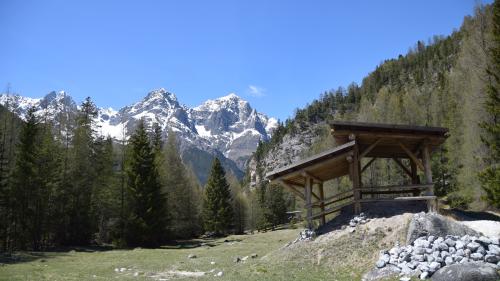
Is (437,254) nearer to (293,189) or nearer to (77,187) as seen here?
(293,189)

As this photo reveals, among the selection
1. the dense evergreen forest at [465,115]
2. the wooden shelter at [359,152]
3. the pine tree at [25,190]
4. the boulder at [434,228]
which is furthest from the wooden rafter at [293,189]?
the pine tree at [25,190]

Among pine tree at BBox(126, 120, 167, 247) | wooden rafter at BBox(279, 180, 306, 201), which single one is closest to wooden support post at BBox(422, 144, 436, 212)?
wooden rafter at BBox(279, 180, 306, 201)

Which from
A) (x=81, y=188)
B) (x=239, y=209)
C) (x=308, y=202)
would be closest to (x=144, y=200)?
(x=81, y=188)

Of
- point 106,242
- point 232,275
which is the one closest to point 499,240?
point 232,275

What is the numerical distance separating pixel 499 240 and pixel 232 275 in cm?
1036

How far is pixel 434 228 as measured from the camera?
1538 cm

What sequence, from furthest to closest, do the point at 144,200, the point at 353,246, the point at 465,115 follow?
the point at 144,200 < the point at 465,115 < the point at 353,246

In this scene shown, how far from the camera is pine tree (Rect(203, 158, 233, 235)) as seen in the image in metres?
66.6

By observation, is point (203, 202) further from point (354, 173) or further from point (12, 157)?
point (354, 173)

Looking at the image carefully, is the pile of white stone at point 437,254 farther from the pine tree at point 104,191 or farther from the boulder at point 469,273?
the pine tree at point 104,191

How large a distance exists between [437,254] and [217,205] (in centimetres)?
5614

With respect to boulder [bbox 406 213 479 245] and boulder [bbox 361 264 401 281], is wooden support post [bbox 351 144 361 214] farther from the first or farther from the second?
boulder [bbox 361 264 401 281]

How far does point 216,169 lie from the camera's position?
70.2m

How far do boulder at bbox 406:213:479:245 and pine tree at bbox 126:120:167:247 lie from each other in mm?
31344
